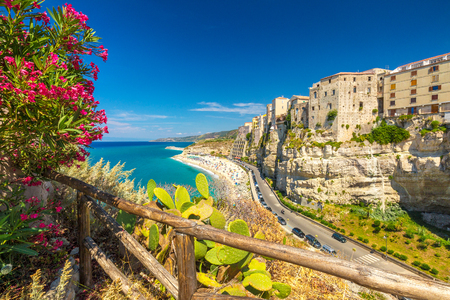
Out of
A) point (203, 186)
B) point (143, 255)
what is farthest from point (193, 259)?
point (203, 186)

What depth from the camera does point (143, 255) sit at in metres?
2.00

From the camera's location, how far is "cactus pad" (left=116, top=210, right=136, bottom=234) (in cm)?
314

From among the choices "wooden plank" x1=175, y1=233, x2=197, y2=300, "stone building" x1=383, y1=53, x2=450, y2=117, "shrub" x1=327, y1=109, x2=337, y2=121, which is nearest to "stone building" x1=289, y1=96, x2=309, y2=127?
"shrub" x1=327, y1=109, x2=337, y2=121

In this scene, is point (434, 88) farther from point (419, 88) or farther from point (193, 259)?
point (193, 259)

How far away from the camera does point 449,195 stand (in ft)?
66.5

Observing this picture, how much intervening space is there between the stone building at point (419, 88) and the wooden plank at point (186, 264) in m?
29.1

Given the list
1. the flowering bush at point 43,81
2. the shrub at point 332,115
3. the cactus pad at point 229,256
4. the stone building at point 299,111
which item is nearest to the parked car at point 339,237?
the shrub at point 332,115

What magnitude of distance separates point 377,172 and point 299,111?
43.7ft

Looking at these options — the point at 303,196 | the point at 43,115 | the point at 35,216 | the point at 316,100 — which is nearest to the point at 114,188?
the point at 35,216

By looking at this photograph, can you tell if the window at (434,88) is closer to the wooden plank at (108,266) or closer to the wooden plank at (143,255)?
the wooden plank at (143,255)

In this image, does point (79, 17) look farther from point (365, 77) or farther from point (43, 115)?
point (365, 77)

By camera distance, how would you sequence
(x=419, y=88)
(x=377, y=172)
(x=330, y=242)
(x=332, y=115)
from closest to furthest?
(x=330, y=242) → (x=419, y=88) → (x=377, y=172) → (x=332, y=115)

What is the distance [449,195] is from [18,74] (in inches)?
1287

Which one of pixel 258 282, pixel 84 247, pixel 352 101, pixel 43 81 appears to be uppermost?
pixel 352 101
